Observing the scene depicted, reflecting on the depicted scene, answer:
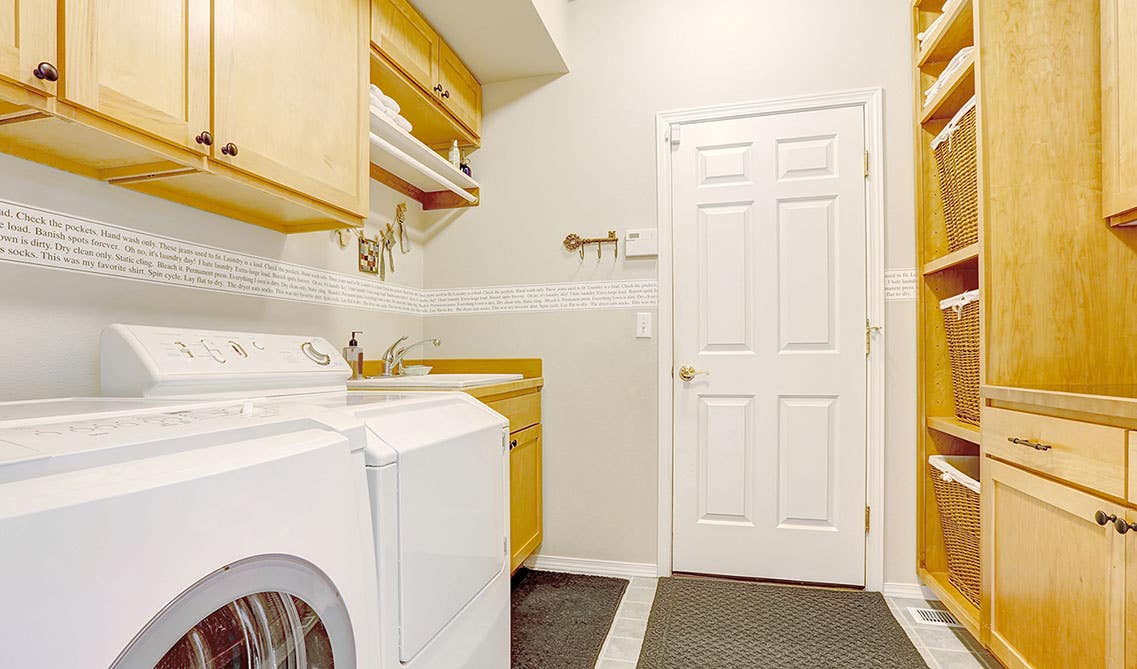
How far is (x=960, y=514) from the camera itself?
198 centimetres

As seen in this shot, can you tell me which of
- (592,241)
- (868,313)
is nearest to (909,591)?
(868,313)

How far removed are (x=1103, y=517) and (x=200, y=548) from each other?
1.62m

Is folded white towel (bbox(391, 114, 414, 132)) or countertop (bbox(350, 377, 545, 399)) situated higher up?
folded white towel (bbox(391, 114, 414, 132))

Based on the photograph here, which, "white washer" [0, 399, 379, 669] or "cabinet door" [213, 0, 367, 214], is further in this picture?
"cabinet door" [213, 0, 367, 214]

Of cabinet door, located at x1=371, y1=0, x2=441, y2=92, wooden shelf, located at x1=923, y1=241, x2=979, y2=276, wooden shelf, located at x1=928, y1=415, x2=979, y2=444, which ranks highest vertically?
cabinet door, located at x1=371, y1=0, x2=441, y2=92

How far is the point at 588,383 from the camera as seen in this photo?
2609 mm

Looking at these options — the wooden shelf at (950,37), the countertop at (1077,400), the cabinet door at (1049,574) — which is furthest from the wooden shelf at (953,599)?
the wooden shelf at (950,37)

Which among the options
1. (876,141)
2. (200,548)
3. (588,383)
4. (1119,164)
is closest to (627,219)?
(588,383)

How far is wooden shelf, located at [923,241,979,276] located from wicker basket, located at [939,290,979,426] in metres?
0.11

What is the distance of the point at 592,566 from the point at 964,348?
5.60 ft

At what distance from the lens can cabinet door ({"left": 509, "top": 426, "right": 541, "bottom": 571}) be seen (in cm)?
225

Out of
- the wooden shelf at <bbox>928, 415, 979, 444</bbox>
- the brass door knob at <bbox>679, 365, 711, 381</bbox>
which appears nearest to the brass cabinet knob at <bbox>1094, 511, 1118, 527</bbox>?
the wooden shelf at <bbox>928, 415, 979, 444</bbox>

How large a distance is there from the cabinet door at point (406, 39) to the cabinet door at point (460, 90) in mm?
72

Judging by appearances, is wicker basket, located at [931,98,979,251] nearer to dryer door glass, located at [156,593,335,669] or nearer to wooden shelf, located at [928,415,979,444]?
wooden shelf, located at [928,415,979,444]
